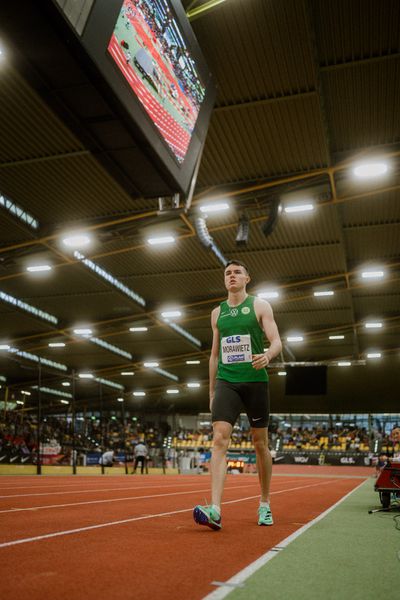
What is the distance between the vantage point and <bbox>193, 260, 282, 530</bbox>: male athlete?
404 centimetres

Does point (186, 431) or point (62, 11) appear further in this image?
point (186, 431)

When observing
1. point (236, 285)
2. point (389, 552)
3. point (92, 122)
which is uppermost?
point (92, 122)

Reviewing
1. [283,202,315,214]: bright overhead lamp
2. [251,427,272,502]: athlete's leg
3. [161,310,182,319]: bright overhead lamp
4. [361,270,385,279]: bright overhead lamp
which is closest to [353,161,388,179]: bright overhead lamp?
[283,202,315,214]: bright overhead lamp

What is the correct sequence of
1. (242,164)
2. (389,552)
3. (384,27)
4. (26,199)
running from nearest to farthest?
(389,552)
(384,27)
(242,164)
(26,199)

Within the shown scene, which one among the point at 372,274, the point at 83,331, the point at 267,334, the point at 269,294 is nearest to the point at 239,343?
the point at 267,334

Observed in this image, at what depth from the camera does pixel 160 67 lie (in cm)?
607

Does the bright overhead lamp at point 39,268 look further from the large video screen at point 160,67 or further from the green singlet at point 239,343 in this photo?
the green singlet at point 239,343

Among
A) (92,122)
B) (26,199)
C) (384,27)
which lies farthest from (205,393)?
(92,122)

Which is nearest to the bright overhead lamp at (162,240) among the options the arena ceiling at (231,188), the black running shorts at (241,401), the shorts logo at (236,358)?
the arena ceiling at (231,188)

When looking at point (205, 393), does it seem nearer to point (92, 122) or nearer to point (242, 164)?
point (242, 164)

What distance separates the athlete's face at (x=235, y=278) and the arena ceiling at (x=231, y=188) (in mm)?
2020

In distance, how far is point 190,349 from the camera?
1283 inches

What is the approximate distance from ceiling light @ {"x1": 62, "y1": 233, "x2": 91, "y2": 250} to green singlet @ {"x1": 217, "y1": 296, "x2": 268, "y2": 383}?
12846mm

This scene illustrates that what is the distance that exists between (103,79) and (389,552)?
4.17 m
